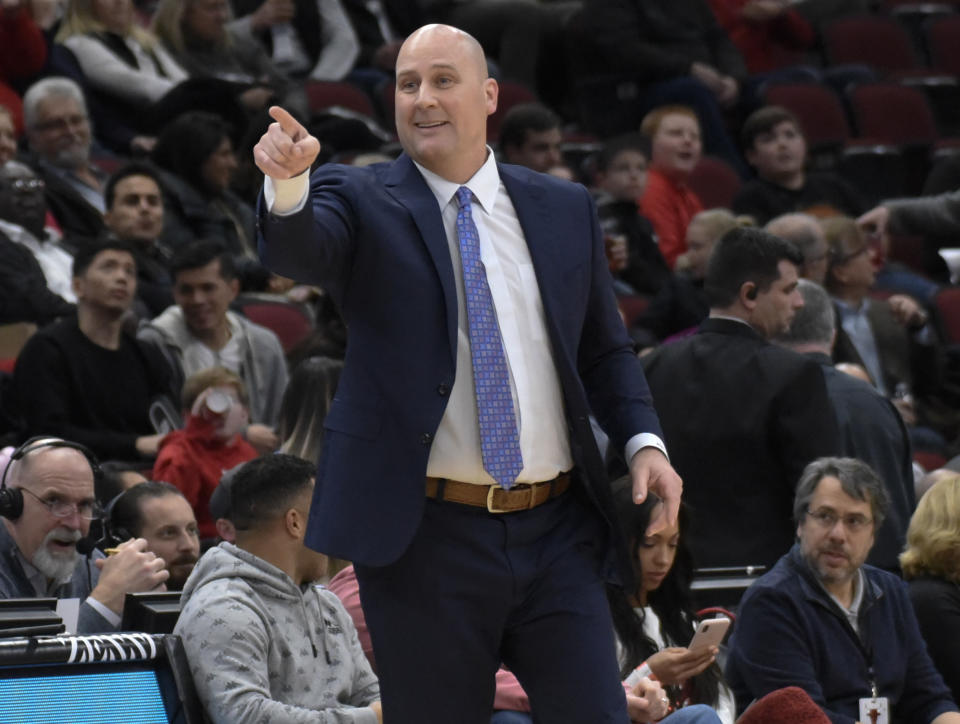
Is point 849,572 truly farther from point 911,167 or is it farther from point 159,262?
point 911,167

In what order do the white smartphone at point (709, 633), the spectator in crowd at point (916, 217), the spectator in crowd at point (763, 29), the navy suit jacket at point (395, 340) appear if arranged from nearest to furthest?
the navy suit jacket at point (395, 340) → the white smartphone at point (709, 633) → the spectator in crowd at point (916, 217) → the spectator in crowd at point (763, 29)

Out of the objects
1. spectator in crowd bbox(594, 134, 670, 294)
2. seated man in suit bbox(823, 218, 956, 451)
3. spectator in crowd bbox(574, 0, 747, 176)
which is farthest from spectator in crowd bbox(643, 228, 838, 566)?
spectator in crowd bbox(574, 0, 747, 176)

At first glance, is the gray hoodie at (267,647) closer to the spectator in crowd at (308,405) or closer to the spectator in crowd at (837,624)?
the spectator in crowd at (308,405)

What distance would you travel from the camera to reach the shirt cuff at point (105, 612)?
364 cm

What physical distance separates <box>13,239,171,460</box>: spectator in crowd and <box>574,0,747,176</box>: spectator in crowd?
4.30m

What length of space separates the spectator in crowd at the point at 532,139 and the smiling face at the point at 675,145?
744mm

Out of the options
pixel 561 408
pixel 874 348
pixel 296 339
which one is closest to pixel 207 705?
pixel 561 408

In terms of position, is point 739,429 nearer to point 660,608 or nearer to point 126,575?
point 660,608

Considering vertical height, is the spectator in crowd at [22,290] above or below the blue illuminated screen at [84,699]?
above

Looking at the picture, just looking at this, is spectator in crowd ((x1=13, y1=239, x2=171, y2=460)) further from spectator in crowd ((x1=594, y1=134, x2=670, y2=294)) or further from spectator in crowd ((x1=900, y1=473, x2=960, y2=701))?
spectator in crowd ((x1=594, y1=134, x2=670, y2=294))

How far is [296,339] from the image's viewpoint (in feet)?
22.0

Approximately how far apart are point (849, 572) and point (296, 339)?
294cm

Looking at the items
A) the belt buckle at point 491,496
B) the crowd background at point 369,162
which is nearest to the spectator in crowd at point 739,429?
the crowd background at point 369,162

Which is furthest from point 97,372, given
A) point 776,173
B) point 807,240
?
point 776,173
